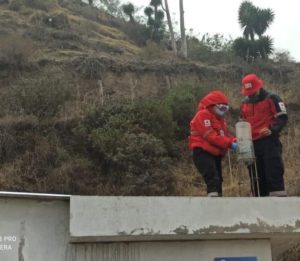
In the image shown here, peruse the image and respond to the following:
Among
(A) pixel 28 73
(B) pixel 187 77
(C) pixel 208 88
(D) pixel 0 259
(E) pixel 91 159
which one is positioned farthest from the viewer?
(B) pixel 187 77

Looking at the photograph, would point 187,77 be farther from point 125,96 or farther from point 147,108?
point 147,108

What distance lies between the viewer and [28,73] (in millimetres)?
16688

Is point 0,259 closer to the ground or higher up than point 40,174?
closer to the ground

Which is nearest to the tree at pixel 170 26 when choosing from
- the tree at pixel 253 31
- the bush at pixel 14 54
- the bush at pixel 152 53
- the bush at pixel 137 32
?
the bush at pixel 137 32

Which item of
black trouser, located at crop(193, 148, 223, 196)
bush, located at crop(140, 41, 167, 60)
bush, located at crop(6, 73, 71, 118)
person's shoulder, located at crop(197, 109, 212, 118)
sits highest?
bush, located at crop(140, 41, 167, 60)

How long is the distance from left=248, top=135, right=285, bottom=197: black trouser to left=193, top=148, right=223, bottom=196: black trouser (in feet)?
1.51

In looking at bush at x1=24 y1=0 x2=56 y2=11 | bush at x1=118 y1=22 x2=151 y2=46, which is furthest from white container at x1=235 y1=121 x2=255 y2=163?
bush at x1=24 y1=0 x2=56 y2=11

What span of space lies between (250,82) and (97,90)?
10.1m

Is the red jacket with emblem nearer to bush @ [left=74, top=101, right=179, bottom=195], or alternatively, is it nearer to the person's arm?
the person's arm

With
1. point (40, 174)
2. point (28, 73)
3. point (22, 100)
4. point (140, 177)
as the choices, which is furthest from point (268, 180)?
point (28, 73)

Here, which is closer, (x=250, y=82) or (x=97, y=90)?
(x=250, y=82)

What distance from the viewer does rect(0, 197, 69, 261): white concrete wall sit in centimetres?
475

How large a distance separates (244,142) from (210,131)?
0.39m

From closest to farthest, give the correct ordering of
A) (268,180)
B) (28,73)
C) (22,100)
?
(268,180), (22,100), (28,73)
